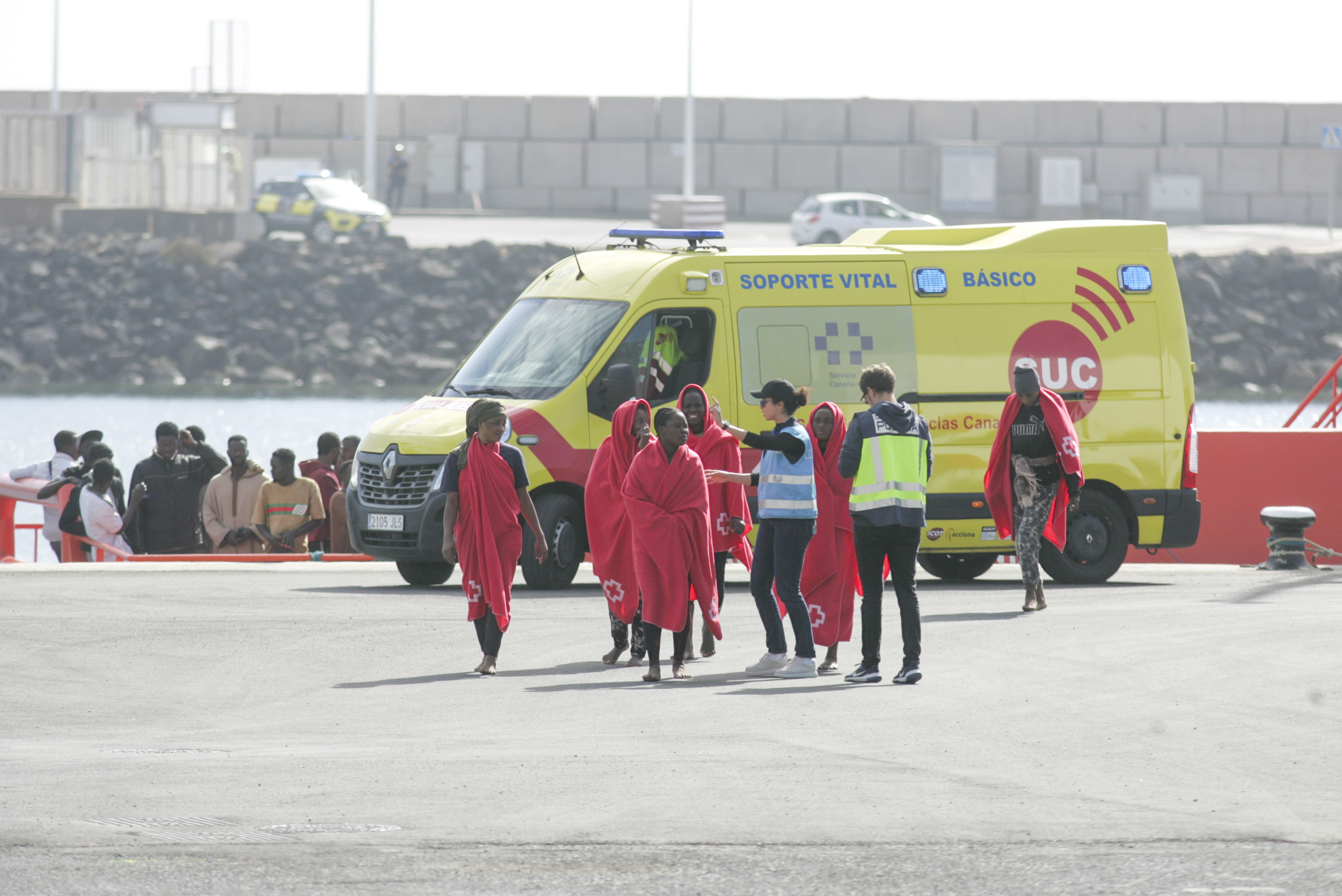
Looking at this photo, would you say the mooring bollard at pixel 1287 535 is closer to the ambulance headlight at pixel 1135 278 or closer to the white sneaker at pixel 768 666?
the ambulance headlight at pixel 1135 278

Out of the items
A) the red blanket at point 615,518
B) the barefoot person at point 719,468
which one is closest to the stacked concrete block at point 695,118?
the barefoot person at point 719,468

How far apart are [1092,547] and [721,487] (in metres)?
5.48

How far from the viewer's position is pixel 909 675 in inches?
397

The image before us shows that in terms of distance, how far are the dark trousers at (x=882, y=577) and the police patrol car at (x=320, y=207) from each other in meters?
53.6

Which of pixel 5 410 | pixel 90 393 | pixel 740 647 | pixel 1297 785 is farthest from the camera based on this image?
pixel 90 393

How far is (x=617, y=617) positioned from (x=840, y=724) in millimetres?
2213

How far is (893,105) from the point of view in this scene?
67375 millimetres

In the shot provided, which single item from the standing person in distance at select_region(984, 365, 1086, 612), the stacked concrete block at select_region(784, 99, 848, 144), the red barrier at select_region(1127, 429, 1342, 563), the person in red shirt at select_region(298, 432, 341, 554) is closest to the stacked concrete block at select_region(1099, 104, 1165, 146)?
the stacked concrete block at select_region(784, 99, 848, 144)

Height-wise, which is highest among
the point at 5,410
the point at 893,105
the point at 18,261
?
the point at 893,105

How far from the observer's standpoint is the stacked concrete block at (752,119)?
67188mm

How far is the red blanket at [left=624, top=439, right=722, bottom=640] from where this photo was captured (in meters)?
10.2

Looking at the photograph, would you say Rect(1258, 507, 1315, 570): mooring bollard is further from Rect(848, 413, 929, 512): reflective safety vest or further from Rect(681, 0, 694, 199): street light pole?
Rect(681, 0, 694, 199): street light pole

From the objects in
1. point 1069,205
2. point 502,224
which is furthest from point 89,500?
point 1069,205

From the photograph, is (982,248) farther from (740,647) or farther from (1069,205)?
(1069,205)
